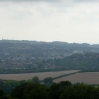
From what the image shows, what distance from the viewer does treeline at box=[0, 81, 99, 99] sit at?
4750cm

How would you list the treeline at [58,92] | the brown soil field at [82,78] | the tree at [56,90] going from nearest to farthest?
1. the treeline at [58,92]
2. the tree at [56,90]
3. the brown soil field at [82,78]

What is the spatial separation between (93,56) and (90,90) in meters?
105

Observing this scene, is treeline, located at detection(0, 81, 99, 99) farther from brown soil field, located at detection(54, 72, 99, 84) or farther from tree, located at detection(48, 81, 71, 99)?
brown soil field, located at detection(54, 72, 99, 84)

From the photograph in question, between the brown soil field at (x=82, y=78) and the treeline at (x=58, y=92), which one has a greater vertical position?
the treeline at (x=58, y=92)

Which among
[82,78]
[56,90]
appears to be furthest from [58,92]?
[82,78]

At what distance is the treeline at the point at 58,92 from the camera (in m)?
47.5

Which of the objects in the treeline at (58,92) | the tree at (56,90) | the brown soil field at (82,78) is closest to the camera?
the treeline at (58,92)

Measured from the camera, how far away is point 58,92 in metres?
50.7

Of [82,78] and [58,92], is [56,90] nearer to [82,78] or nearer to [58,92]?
[58,92]

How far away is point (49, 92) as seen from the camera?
50.1 metres

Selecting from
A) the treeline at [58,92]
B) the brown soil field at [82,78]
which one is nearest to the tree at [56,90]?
the treeline at [58,92]

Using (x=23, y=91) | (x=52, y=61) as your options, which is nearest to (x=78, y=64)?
(x=52, y=61)

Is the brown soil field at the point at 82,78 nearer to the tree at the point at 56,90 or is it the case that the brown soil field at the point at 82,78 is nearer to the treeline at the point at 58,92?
the treeline at the point at 58,92

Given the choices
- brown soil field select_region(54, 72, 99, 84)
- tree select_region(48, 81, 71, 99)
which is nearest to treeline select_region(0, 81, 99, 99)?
tree select_region(48, 81, 71, 99)
